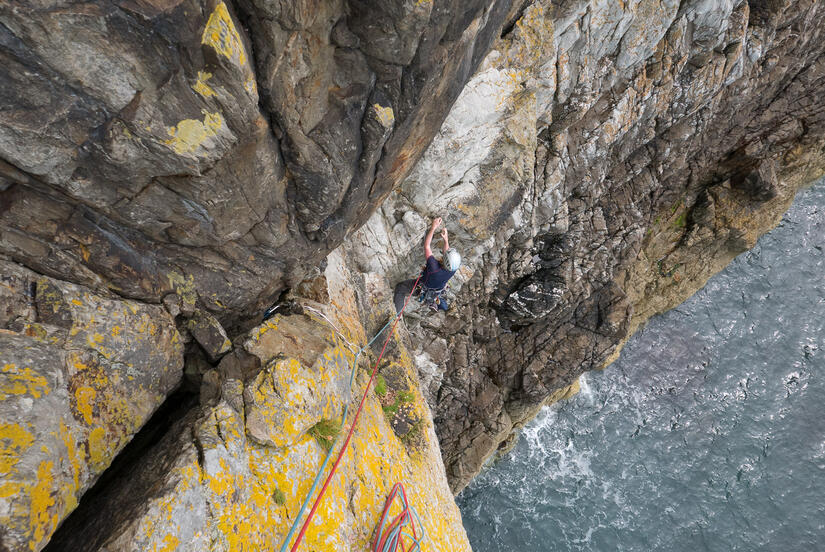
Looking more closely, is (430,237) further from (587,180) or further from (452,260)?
(587,180)

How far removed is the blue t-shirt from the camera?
9391 mm

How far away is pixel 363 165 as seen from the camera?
607 centimetres

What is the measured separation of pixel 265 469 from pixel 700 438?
24.3 m

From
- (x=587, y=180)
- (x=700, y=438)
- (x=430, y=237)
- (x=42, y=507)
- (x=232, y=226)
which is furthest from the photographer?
(x=700, y=438)

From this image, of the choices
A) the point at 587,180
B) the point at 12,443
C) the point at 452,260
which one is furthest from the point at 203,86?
the point at 587,180

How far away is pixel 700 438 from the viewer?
21328 mm

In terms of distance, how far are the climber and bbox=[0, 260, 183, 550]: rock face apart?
552 cm

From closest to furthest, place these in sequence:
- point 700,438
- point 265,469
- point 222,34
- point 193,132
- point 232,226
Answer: point 222,34, point 193,132, point 265,469, point 232,226, point 700,438

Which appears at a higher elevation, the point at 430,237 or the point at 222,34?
the point at 222,34

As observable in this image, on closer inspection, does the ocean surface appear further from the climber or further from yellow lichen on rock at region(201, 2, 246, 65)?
yellow lichen on rock at region(201, 2, 246, 65)

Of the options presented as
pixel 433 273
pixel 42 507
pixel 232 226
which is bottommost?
pixel 42 507

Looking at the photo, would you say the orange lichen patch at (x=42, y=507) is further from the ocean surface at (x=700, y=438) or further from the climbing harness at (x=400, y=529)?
the ocean surface at (x=700, y=438)

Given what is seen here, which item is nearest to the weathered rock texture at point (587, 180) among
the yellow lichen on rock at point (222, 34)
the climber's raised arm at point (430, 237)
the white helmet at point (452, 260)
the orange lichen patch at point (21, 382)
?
the climber's raised arm at point (430, 237)

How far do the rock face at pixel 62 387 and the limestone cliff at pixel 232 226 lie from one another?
0.02 metres
